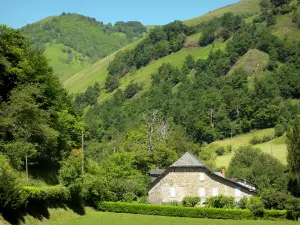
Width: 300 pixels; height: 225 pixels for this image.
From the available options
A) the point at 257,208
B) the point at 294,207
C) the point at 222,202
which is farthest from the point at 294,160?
the point at 222,202

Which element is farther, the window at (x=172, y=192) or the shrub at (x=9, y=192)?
the window at (x=172, y=192)

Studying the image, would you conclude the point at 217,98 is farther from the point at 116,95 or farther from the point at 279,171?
the point at 279,171

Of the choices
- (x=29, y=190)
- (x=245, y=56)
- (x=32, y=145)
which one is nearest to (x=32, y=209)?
(x=29, y=190)

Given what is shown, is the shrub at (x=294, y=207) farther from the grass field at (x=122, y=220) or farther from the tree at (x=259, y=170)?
the tree at (x=259, y=170)

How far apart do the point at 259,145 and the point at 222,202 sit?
62.4 m

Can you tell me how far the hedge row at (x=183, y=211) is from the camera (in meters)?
50.5

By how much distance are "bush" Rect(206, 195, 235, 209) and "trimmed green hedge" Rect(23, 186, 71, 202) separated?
56.8 ft

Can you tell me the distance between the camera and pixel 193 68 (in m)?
197

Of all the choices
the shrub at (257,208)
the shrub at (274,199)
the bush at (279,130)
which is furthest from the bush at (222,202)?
the bush at (279,130)

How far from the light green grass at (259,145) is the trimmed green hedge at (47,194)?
55080 mm

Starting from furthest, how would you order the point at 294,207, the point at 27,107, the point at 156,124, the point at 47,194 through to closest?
1. the point at 156,124
2. the point at 294,207
3. the point at 27,107
4. the point at 47,194

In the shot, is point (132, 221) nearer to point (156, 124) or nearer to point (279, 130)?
point (156, 124)

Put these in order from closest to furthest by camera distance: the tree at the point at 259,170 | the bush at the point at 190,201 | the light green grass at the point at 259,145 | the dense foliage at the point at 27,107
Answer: the dense foliage at the point at 27,107
the bush at the point at 190,201
the tree at the point at 259,170
the light green grass at the point at 259,145

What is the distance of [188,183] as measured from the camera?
61875 mm
